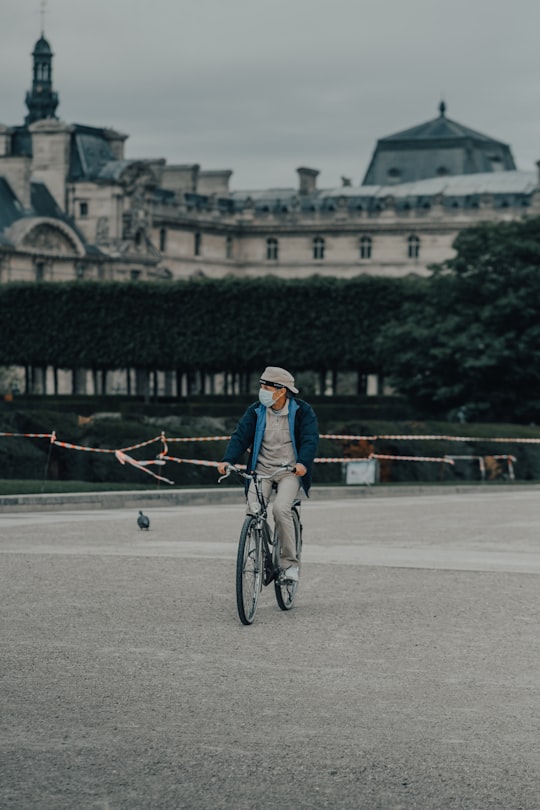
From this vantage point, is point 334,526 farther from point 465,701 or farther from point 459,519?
point 465,701

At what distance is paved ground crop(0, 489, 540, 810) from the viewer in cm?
769

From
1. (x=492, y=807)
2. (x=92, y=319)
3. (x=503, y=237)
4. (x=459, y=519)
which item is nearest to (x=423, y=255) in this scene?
(x=92, y=319)

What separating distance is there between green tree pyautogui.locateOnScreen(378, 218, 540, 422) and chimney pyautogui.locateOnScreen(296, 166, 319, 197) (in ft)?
301

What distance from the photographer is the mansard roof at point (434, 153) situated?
153 m

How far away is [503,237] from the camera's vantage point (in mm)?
61250

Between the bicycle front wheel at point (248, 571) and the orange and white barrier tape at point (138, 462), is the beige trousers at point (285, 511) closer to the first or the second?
the bicycle front wheel at point (248, 571)

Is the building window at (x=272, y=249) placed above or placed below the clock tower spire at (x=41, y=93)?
below

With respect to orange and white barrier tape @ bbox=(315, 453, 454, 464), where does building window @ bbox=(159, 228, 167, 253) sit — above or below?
above

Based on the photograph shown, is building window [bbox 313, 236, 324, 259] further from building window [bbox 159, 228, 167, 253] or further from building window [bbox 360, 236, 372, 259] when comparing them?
building window [bbox 159, 228, 167, 253]

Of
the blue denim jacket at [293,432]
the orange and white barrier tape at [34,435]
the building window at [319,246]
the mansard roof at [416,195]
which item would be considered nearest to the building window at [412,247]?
the mansard roof at [416,195]

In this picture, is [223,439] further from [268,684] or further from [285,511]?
[268,684]

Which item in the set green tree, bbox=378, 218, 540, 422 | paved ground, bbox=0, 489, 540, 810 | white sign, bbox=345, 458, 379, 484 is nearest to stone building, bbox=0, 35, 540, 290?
green tree, bbox=378, 218, 540, 422

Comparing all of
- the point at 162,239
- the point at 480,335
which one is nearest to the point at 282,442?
the point at 480,335

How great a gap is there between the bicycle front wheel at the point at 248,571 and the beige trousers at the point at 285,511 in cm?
38
